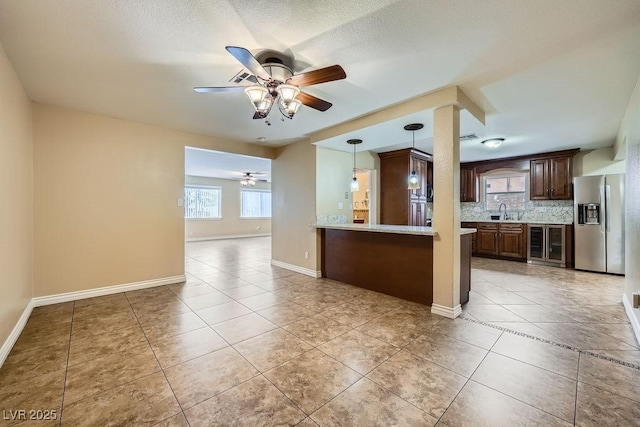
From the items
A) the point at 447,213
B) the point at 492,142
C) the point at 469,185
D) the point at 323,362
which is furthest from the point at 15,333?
the point at 469,185

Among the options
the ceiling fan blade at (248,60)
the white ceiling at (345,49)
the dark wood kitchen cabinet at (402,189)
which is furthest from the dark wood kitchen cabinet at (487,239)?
the ceiling fan blade at (248,60)

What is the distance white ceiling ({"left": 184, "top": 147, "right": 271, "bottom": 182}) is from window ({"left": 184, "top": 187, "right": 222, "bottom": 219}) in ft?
2.59

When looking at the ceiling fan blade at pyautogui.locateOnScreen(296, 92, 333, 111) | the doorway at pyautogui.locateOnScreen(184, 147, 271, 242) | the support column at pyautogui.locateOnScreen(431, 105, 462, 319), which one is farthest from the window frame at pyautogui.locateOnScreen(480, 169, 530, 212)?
the doorway at pyautogui.locateOnScreen(184, 147, 271, 242)

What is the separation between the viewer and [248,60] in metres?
1.83

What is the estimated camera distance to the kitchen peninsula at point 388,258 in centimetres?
327

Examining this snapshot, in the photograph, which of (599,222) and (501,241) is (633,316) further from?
(501,241)

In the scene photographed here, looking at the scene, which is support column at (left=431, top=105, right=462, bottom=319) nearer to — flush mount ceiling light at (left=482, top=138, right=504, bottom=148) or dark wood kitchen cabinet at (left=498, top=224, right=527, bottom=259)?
flush mount ceiling light at (left=482, top=138, right=504, bottom=148)

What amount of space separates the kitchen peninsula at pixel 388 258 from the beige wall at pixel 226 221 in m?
6.76

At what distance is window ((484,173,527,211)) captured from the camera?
6402mm

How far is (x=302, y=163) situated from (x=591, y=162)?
5.86 metres

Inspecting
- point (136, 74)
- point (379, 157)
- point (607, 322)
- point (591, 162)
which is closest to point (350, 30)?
point (136, 74)

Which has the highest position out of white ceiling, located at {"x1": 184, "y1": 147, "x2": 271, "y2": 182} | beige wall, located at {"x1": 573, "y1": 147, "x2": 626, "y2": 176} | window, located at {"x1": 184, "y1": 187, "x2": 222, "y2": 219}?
white ceiling, located at {"x1": 184, "y1": 147, "x2": 271, "y2": 182}

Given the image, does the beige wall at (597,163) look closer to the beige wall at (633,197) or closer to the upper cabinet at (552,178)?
the upper cabinet at (552,178)

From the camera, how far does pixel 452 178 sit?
114 inches
